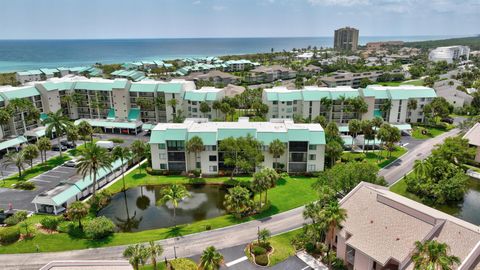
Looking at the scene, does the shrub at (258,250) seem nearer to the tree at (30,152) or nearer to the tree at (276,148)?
the tree at (276,148)

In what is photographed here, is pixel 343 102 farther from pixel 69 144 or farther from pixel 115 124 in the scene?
pixel 69 144

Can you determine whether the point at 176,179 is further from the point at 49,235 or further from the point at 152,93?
the point at 152,93

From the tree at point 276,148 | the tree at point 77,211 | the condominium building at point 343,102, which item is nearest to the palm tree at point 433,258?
the tree at point 276,148

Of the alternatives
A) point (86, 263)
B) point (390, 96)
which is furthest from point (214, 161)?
point (390, 96)

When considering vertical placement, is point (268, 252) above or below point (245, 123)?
below

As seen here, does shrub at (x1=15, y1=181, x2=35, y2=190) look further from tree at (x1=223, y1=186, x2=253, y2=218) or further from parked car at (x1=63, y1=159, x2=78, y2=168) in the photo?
tree at (x1=223, y1=186, x2=253, y2=218)

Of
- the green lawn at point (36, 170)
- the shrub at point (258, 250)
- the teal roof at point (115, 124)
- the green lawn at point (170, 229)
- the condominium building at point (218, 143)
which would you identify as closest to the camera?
the shrub at point (258, 250)

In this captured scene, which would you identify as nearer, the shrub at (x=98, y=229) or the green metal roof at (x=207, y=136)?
the shrub at (x=98, y=229)
